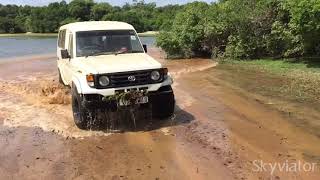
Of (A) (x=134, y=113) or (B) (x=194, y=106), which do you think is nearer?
(A) (x=134, y=113)

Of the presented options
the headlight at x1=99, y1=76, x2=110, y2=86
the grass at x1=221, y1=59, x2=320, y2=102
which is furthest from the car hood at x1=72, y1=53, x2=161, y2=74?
the grass at x1=221, y1=59, x2=320, y2=102

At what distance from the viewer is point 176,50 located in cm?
Answer: 2672

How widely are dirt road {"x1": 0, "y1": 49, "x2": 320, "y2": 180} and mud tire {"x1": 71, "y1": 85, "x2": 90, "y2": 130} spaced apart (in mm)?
223

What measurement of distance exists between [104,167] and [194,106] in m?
4.79

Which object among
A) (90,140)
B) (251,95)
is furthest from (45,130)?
(251,95)

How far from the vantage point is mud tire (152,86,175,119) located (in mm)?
9648

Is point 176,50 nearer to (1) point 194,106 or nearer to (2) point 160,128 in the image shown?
(1) point 194,106

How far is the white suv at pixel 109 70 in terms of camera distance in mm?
8992

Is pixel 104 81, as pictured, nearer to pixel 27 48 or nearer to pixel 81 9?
pixel 27 48

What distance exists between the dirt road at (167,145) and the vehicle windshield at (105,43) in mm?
1559

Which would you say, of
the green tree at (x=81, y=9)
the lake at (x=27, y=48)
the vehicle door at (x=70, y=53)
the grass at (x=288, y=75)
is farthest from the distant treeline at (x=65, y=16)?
the vehicle door at (x=70, y=53)

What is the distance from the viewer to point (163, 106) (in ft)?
32.3

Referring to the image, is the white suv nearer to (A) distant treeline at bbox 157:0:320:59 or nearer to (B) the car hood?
(B) the car hood

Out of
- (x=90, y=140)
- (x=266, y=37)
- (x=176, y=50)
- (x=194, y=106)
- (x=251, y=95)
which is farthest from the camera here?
(x=176, y=50)
